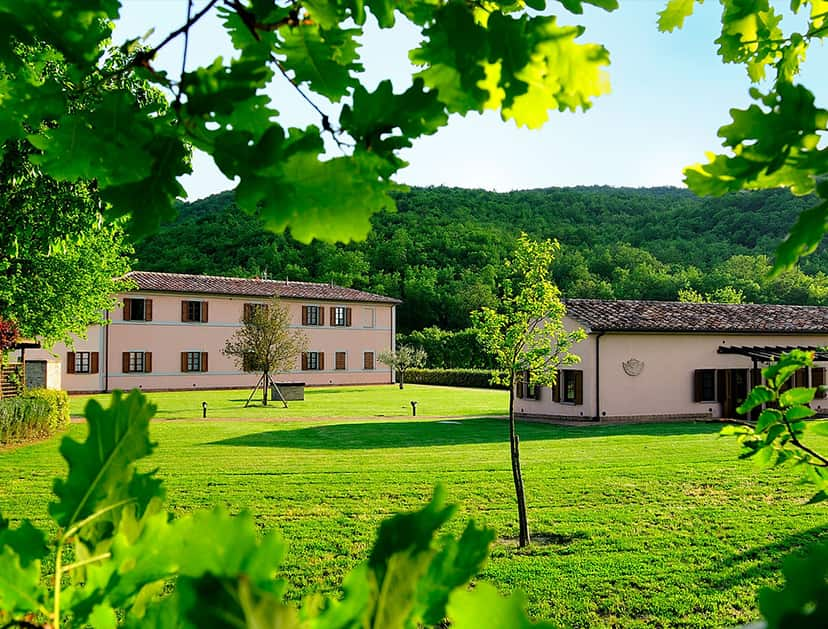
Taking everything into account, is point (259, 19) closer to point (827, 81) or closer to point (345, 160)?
point (345, 160)

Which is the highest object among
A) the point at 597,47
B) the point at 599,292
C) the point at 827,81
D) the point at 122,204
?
the point at 599,292

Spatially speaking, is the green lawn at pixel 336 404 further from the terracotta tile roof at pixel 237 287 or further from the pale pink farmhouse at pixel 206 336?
the terracotta tile roof at pixel 237 287

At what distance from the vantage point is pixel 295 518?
10.3 metres

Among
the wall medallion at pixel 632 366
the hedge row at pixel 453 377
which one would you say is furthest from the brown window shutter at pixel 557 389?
the hedge row at pixel 453 377

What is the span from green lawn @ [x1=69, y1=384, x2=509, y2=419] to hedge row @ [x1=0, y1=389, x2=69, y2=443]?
161cm

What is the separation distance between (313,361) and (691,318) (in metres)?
24.7

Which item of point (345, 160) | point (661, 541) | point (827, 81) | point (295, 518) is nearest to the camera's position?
point (345, 160)

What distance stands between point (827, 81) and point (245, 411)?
26.9 metres

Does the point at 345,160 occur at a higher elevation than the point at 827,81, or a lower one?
lower

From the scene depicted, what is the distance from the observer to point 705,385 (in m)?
23.8

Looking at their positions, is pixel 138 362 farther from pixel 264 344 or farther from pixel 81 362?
pixel 264 344

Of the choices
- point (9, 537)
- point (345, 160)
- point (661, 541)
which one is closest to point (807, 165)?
point (345, 160)

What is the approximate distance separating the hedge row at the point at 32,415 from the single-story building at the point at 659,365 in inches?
568

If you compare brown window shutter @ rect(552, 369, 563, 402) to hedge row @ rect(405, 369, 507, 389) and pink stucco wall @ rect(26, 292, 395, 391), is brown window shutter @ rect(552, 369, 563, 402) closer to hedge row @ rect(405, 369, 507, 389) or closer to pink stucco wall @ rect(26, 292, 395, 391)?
hedge row @ rect(405, 369, 507, 389)
